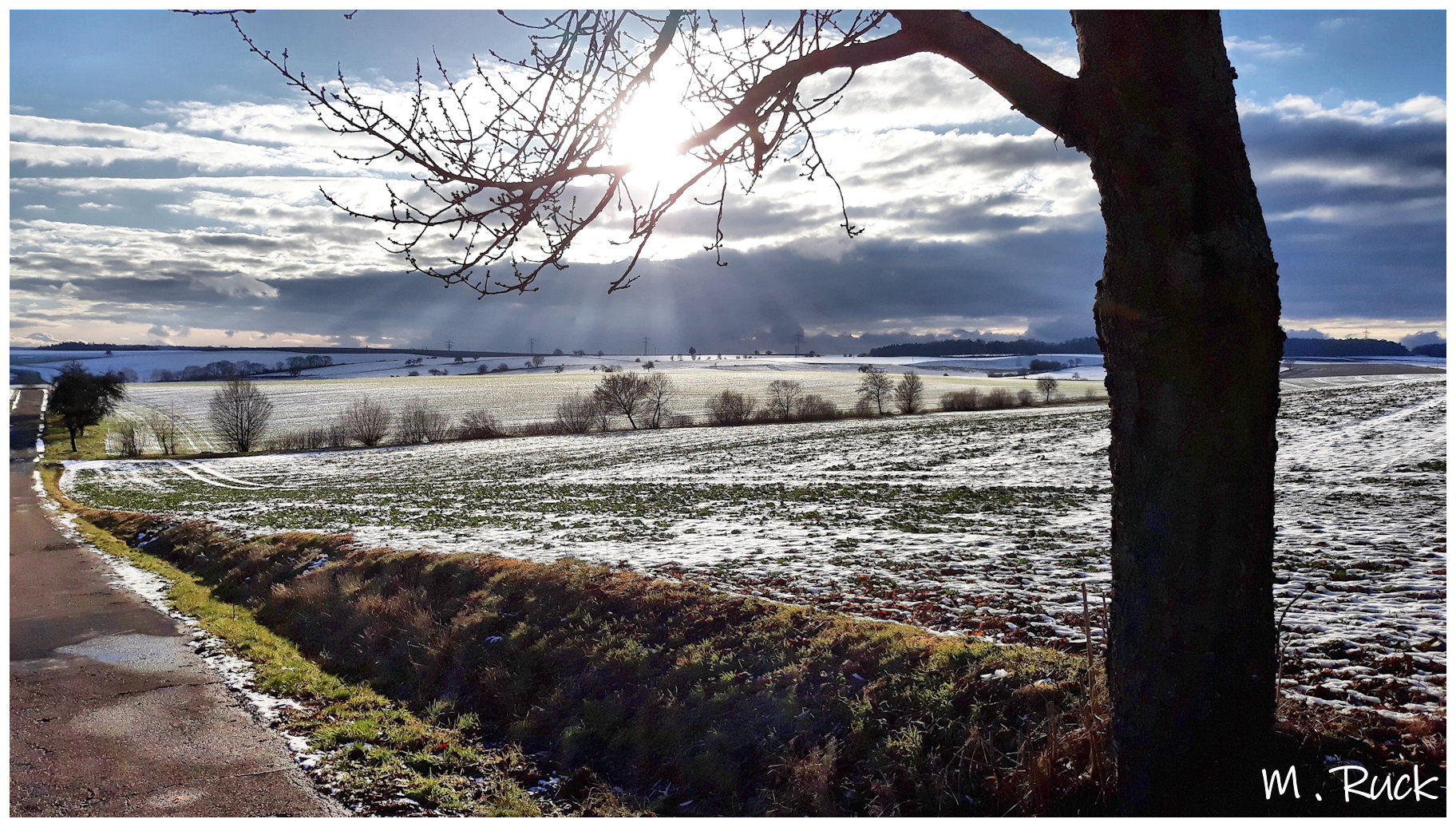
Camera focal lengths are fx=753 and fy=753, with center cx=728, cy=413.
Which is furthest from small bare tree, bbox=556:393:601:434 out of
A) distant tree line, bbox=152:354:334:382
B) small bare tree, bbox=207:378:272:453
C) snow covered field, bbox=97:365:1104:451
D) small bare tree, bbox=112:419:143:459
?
distant tree line, bbox=152:354:334:382

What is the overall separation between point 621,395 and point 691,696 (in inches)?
2353

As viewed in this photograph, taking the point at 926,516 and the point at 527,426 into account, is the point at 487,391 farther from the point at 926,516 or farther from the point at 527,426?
the point at 926,516

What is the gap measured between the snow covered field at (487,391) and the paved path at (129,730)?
5388 centimetres

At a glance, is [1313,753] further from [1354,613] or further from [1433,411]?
[1433,411]

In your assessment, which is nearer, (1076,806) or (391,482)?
(1076,806)

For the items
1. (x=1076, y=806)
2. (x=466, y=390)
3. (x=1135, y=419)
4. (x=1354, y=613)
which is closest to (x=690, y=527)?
(x=1354, y=613)

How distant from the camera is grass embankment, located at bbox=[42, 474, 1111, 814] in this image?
5133 mm

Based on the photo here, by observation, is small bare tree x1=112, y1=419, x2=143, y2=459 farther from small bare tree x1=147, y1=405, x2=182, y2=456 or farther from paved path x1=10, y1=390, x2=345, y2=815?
paved path x1=10, y1=390, x2=345, y2=815

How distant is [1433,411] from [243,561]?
43105 mm

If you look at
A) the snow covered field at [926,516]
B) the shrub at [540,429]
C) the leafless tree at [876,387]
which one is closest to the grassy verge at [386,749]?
the snow covered field at [926,516]

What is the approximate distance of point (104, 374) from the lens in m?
64.9

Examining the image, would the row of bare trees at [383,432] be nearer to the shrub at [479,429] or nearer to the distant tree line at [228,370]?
the shrub at [479,429]

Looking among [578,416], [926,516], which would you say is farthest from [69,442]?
[926,516]

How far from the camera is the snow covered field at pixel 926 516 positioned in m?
8.06
